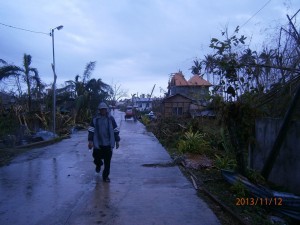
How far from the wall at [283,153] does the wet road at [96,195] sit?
6.71 ft

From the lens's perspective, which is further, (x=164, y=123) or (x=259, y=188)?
(x=164, y=123)

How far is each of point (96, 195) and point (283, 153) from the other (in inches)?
165

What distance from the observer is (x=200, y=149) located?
13.0 m

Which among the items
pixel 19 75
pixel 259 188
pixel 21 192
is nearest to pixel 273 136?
pixel 259 188

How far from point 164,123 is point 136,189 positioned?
1446 centimetres

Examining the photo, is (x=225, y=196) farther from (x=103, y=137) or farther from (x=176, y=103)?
(x=176, y=103)

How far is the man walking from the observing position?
335 inches

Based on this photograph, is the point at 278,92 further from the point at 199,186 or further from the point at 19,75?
the point at 19,75

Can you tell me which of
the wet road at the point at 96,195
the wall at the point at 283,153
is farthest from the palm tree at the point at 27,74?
the wall at the point at 283,153

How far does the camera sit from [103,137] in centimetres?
852

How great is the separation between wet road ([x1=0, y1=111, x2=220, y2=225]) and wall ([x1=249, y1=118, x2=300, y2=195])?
6.71ft

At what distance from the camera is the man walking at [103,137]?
27.9ft
